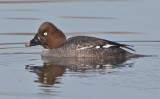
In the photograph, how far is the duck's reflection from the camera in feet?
37.6

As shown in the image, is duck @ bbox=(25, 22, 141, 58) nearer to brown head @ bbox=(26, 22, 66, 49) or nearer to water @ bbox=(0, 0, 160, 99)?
brown head @ bbox=(26, 22, 66, 49)

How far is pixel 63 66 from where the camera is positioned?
12.7 meters

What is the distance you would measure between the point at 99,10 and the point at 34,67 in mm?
7583

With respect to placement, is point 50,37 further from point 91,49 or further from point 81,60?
point 81,60

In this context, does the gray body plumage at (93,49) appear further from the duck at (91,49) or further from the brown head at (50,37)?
the brown head at (50,37)

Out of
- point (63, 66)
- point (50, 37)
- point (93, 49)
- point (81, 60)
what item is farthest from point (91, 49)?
point (63, 66)

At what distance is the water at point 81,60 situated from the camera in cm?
1012

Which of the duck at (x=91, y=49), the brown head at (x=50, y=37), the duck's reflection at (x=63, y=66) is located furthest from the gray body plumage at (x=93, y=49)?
the brown head at (x=50, y=37)

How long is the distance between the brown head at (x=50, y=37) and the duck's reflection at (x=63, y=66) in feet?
2.21

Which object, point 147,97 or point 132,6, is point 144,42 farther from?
point 147,97

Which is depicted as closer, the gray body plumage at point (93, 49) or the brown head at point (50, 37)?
the gray body plumage at point (93, 49)

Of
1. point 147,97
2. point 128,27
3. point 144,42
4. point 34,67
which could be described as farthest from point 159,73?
point 128,27

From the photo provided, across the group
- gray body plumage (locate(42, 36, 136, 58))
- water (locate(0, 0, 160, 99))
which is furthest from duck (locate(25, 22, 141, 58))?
Result: water (locate(0, 0, 160, 99))

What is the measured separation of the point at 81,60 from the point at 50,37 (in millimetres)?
1462
